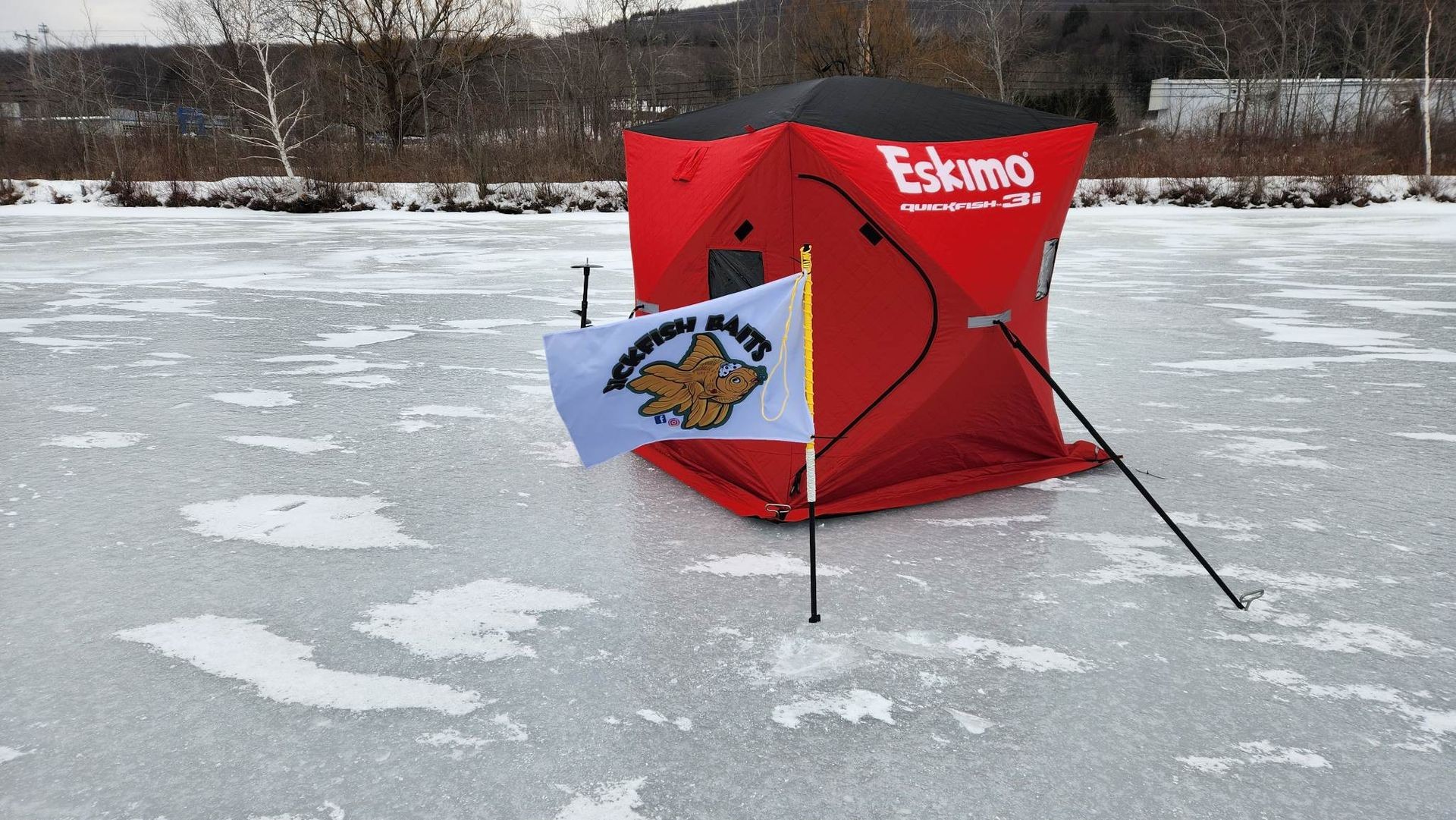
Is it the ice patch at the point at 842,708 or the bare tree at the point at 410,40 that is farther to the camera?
the bare tree at the point at 410,40

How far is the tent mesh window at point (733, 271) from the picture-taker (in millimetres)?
4184

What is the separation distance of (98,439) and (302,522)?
200 cm

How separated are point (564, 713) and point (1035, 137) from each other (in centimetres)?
323

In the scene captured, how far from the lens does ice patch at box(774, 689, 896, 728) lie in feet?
8.89

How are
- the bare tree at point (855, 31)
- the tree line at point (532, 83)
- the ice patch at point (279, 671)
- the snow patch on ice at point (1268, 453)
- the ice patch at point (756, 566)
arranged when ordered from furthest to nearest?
1. the bare tree at point (855, 31)
2. the tree line at point (532, 83)
3. the snow patch on ice at point (1268, 453)
4. the ice patch at point (756, 566)
5. the ice patch at point (279, 671)

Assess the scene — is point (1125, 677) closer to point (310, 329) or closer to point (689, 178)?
point (689, 178)

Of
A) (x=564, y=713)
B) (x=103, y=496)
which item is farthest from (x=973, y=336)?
(x=103, y=496)

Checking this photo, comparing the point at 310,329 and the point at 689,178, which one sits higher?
the point at 689,178

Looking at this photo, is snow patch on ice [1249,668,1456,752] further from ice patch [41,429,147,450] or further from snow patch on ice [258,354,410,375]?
snow patch on ice [258,354,410,375]

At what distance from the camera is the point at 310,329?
27.9 feet

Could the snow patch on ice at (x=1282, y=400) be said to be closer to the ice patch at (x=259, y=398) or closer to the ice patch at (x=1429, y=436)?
the ice patch at (x=1429, y=436)

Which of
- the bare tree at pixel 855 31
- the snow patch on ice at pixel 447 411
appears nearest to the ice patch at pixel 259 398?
the snow patch on ice at pixel 447 411

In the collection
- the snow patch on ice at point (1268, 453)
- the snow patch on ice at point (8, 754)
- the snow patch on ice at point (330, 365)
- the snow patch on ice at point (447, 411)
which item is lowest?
the snow patch on ice at point (8, 754)

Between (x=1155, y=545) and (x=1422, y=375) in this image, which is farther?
(x=1422, y=375)
